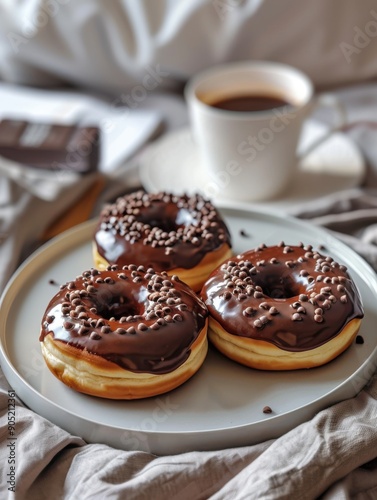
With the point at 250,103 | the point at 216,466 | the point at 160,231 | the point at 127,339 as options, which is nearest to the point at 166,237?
the point at 160,231

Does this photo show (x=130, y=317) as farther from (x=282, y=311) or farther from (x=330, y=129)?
(x=330, y=129)

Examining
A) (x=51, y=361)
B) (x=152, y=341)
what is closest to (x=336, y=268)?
(x=152, y=341)

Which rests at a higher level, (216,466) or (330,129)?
(216,466)

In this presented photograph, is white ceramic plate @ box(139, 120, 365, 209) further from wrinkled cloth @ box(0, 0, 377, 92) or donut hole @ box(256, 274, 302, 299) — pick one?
donut hole @ box(256, 274, 302, 299)

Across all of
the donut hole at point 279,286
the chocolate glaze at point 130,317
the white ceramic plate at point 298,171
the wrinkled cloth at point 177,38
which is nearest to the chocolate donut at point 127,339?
the chocolate glaze at point 130,317

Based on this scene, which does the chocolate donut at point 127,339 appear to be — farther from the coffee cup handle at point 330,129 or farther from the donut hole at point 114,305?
the coffee cup handle at point 330,129

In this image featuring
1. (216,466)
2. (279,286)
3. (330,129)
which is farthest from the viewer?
(330,129)
